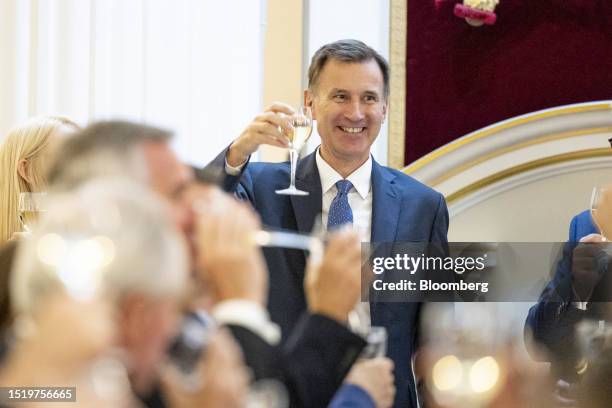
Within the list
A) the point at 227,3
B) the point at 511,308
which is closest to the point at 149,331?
the point at 511,308

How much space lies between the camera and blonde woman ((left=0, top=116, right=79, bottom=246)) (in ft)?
5.68

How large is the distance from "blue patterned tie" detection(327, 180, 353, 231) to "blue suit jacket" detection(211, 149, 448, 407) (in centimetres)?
4

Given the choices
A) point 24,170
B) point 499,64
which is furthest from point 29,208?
point 499,64

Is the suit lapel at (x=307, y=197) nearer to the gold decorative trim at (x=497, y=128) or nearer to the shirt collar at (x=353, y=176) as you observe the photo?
the shirt collar at (x=353, y=176)

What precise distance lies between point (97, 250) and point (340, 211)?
1339 millimetres

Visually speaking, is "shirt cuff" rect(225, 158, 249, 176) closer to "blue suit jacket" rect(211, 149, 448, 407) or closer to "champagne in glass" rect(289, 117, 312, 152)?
"blue suit jacket" rect(211, 149, 448, 407)

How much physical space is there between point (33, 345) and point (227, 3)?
2.94 meters

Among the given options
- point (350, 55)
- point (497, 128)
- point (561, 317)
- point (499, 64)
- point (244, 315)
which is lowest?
point (561, 317)

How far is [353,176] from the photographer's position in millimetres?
2346

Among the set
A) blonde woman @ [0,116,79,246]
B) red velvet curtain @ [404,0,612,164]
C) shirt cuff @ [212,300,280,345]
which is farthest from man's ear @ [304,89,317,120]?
shirt cuff @ [212,300,280,345]

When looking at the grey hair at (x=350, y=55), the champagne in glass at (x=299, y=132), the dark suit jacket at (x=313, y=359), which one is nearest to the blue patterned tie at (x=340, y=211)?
the champagne in glass at (x=299, y=132)

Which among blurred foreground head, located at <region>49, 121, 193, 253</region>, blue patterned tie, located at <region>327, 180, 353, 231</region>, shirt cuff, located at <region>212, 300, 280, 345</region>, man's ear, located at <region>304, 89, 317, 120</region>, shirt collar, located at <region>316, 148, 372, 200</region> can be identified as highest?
man's ear, located at <region>304, 89, 317, 120</region>

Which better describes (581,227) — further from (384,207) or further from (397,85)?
(384,207)

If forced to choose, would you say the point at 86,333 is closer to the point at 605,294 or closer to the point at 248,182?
the point at 605,294
